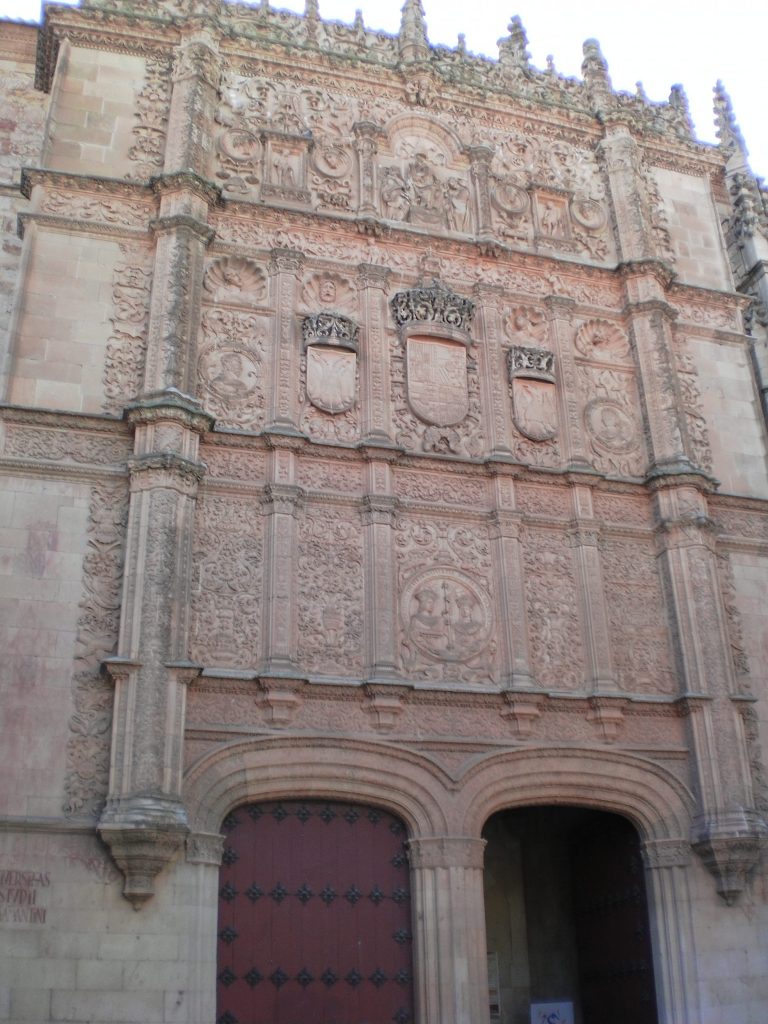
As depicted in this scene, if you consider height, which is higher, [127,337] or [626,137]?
[626,137]

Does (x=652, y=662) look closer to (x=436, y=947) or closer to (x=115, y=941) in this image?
(x=436, y=947)

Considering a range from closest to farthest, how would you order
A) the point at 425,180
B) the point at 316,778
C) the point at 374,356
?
the point at 316,778, the point at 374,356, the point at 425,180

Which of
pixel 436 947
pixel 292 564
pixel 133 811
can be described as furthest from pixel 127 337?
pixel 436 947

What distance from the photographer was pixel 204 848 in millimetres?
10539

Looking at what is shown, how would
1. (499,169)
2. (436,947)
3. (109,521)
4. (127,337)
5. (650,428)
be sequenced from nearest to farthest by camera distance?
(436,947), (109,521), (127,337), (650,428), (499,169)

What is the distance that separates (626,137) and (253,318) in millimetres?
6638

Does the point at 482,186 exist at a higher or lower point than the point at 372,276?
higher

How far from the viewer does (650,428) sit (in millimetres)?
14258

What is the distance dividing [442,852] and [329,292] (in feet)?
22.5

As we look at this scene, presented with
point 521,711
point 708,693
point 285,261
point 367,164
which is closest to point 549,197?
point 367,164

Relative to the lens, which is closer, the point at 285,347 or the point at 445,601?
the point at 445,601

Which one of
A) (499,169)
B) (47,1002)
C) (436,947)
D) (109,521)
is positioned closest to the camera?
(47,1002)

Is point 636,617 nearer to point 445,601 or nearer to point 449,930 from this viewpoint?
point 445,601

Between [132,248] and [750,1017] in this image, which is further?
[132,248]
